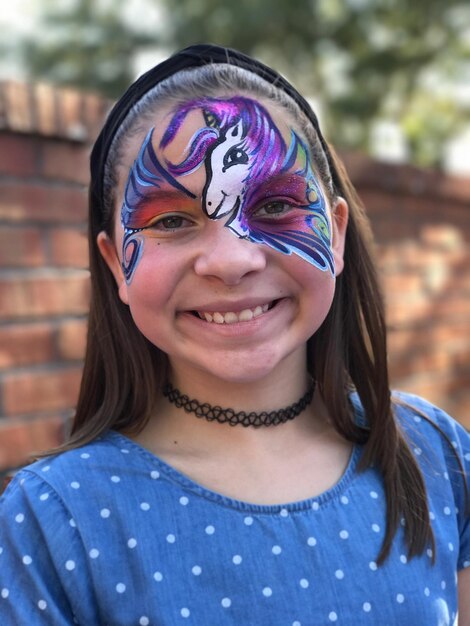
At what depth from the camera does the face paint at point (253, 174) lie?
1.60 m

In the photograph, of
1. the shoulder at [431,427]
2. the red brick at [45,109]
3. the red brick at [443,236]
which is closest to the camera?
the shoulder at [431,427]

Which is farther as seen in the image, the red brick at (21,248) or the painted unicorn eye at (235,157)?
the red brick at (21,248)

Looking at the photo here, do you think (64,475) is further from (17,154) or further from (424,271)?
(424,271)

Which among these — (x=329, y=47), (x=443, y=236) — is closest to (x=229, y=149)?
(x=443, y=236)

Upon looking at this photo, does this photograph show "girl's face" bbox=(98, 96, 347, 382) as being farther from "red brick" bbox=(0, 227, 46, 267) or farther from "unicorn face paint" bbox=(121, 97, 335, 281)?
"red brick" bbox=(0, 227, 46, 267)

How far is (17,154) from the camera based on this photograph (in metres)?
2.79

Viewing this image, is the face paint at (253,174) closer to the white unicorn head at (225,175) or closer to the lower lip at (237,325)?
the white unicorn head at (225,175)

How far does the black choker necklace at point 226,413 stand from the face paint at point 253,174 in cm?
35

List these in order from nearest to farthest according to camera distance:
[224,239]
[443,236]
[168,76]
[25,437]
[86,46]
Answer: [224,239]
[168,76]
[25,437]
[443,236]
[86,46]

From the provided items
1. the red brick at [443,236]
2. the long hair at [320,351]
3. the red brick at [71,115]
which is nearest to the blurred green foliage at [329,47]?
the red brick at [443,236]

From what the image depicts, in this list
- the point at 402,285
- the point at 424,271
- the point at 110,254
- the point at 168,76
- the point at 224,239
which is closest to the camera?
the point at 224,239

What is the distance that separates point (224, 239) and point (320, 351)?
0.50 meters

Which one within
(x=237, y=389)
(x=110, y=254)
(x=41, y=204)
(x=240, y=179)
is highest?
(x=240, y=179)

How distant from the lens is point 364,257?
201cm
